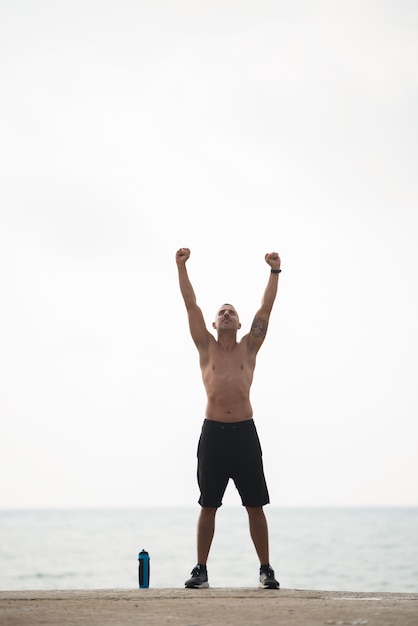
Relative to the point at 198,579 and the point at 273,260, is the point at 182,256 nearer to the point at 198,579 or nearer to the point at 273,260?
the point at 273,260

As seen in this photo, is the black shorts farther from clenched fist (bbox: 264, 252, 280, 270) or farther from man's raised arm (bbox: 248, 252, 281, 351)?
clenched fist (bbox: 264, 252, 280, 270)

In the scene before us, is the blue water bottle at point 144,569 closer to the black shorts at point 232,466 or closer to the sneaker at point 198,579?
the sneaker at point 198,579

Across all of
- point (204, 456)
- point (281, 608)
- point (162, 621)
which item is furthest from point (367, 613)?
point (204, 456)

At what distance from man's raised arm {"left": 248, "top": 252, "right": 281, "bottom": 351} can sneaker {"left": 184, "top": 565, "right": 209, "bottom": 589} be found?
1.95 m

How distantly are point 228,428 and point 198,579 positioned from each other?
1.26m

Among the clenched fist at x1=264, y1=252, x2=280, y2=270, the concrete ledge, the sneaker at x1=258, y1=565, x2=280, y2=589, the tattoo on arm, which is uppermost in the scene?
the clenched fist at x1=264, y1=252, x2=280, y2=270

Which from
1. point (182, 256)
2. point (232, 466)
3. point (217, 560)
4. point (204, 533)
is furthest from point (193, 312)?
point (217, 560)

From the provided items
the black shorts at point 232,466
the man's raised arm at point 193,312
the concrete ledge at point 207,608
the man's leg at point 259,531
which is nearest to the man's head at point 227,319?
the man's raised arm at point 193,312

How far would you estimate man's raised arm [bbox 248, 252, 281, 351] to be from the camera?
8156mm

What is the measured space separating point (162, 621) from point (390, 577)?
36.3 m

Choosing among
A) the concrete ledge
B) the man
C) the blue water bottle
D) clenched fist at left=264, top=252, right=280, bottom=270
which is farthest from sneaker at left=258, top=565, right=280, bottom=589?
clenched fist at left=264, top=252, right=280, bottom=270

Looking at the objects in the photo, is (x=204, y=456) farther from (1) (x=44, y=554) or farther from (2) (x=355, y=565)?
(1) (x=44, y=554)

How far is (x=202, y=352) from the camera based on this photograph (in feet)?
27.0

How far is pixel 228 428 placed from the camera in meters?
7.86
